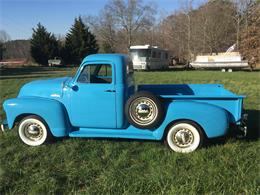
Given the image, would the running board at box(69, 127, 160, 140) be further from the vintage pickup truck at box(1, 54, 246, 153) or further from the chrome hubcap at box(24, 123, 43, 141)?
the chrome hubcap at box(24, 123, 43, 141)

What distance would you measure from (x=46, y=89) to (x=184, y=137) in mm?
2639

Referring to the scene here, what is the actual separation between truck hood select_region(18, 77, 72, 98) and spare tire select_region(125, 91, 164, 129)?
→ 4.39ft

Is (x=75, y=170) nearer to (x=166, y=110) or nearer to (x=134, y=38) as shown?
(x=166, y=110)

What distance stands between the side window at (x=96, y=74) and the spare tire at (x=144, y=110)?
0.72m

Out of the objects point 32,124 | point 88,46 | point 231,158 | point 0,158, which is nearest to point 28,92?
point 32,124

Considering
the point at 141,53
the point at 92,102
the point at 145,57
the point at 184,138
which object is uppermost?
the point at 141,53

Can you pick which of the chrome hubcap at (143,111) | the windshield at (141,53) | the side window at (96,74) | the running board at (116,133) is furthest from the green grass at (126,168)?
the windshield at (141,53)

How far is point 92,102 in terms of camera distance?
5.82 metres

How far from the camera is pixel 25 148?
574 cm

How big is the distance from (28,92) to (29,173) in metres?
2.13

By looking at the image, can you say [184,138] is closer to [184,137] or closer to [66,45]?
[184,137]

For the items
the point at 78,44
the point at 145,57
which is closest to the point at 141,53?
the point at 145,57

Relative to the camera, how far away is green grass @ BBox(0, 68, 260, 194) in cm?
411

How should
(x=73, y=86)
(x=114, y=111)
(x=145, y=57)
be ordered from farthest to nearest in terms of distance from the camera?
1. (x=145, y=57)
2. (x=73, y=86)
3. (x=114, y=111)
